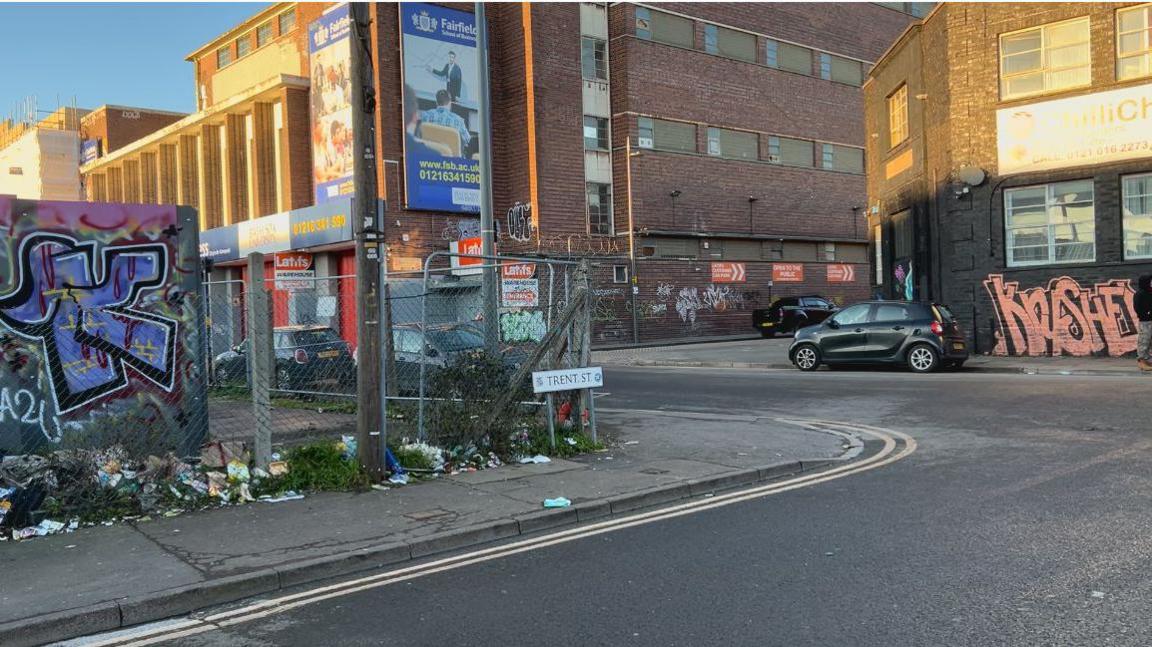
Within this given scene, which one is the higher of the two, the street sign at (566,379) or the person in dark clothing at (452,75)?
the person in dark clothing at (452,75)

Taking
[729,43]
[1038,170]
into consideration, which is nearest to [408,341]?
[1038,170]

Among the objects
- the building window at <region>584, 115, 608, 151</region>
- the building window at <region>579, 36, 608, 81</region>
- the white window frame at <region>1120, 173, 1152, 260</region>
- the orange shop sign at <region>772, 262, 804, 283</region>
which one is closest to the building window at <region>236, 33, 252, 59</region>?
the building window at <region>579, 36, 608, 81</region>

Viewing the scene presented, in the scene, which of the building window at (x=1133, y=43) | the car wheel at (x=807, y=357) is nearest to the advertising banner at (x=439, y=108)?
the car wheel at (x=807, y=357)

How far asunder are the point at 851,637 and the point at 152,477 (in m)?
5.86

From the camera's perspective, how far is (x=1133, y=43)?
743 inches

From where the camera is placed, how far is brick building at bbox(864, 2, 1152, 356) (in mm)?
18984

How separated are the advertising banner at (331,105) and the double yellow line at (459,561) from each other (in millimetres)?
26383

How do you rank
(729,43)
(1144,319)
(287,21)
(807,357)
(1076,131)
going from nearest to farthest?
(1144,319)
(1076,131)
(807,357)
(287,21)
(729,43)

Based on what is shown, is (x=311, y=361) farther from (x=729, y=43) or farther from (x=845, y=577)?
(x=729, y=43)

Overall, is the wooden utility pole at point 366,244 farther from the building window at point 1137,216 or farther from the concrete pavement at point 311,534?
the building window at point 1137,216

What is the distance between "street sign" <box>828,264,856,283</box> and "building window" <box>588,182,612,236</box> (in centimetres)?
1477

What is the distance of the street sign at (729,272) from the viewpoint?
39438mm

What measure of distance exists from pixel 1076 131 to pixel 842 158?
26.6 metres

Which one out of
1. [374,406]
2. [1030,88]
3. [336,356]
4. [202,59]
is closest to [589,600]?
[374,406]
